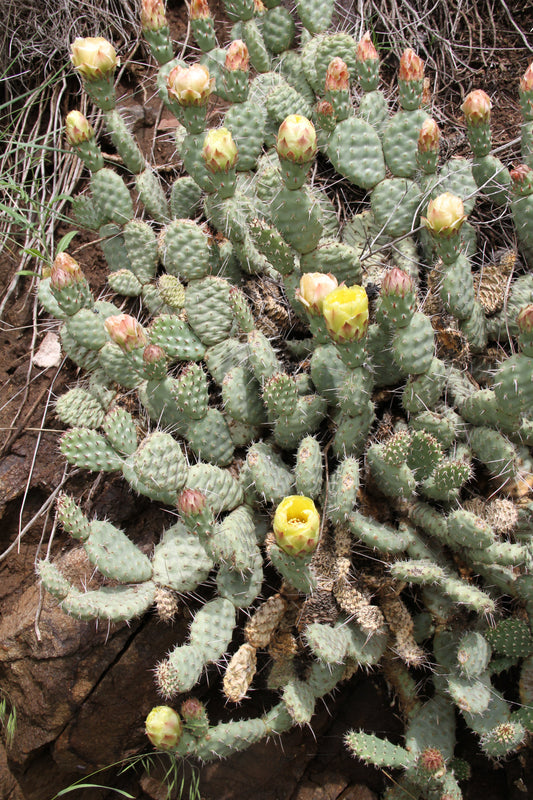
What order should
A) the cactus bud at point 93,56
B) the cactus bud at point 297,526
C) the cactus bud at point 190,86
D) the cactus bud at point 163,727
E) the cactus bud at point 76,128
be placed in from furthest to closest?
the cactus bud at point 76,128 → the cactus bud at point 93,56 → the cactus bud at point 190,86 → the cactus bud at point 163,727 → the cactus bud at point 297,526

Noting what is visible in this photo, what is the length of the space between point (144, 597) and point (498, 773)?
53.6 inches

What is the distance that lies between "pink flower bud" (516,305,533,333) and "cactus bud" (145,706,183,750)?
1.45m

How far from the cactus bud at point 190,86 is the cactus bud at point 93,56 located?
36 cm

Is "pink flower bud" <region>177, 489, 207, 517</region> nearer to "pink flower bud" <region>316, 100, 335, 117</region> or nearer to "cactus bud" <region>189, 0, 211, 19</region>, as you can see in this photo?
"pink flower bud" <region>316, 100, 335, 117</region>

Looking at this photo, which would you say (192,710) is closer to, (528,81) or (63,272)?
(63,272)

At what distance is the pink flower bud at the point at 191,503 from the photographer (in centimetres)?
166

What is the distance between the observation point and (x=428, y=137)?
2021mm

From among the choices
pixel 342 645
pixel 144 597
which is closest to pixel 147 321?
pixel 144 597

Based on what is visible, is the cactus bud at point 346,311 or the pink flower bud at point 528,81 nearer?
the cactus bud at point 346,311

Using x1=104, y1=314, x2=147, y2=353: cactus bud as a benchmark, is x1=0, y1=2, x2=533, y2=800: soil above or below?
below

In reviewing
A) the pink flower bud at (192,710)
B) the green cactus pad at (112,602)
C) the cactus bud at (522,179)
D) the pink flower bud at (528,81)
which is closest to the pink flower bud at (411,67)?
the pink flower bud at (528,81)

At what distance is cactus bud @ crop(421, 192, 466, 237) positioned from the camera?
172 cm

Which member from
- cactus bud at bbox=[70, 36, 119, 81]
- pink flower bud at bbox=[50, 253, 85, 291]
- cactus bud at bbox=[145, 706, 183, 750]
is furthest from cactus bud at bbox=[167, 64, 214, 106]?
cactus bud at bbox=[145, 706, 183, 750]

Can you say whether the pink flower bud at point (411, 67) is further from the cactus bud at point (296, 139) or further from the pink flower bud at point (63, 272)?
the pink flower bud at point (63, 272)
